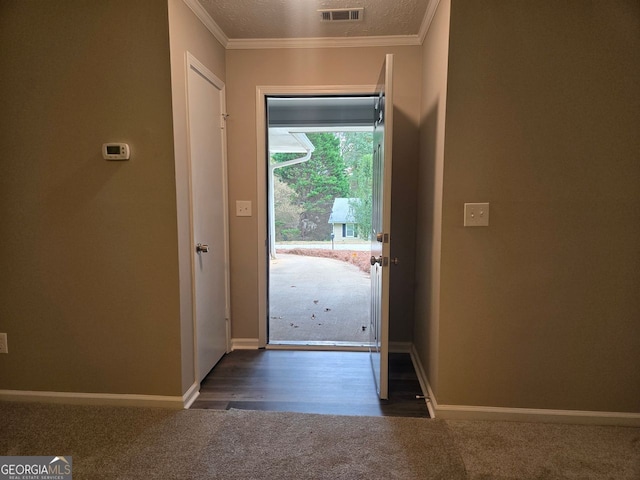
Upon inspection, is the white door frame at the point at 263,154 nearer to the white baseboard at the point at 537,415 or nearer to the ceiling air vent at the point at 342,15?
the ceiling air vent at the point at 342,15

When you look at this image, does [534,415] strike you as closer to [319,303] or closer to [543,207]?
[543,207]

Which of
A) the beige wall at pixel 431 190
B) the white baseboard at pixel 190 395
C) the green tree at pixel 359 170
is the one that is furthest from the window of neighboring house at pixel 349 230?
the white baseboard at pixel 190 395

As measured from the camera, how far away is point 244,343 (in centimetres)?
296

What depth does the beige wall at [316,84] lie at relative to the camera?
267cm

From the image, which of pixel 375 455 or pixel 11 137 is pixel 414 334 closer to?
pixel 375 455

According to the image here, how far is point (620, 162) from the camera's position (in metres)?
1.79

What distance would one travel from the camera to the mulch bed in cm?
761

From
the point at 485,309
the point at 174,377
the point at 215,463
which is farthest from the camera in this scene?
the point at 174,377

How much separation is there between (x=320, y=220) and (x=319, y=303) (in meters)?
5.52

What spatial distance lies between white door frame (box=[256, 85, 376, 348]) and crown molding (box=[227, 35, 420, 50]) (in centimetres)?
30

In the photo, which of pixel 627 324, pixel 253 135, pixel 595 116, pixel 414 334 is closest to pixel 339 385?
pixel 414 334

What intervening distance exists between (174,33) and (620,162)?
Answer: 243cm

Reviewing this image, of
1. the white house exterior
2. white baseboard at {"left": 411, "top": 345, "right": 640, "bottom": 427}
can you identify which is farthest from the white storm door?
the white house exterior

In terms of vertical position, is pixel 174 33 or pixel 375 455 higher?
pixel 174 33
